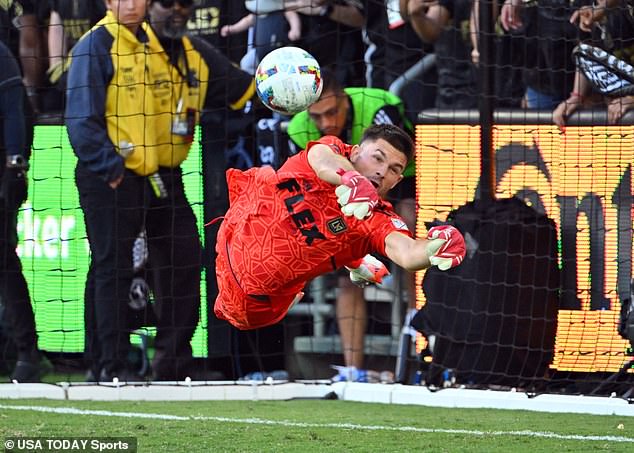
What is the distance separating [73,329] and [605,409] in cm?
440

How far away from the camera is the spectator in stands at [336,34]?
10703 millimetres

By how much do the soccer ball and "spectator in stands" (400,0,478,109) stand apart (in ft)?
11.0

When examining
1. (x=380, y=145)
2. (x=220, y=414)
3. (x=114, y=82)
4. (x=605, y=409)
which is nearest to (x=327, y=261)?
(x=380, y=145)

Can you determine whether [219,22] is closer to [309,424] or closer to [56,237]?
[56,237]

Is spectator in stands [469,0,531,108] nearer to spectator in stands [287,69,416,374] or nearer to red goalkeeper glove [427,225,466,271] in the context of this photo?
spectator in stands [287,69,416,374]

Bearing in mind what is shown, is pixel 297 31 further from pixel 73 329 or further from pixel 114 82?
pixel 73 329

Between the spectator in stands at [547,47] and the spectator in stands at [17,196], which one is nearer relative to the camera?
the spectator in stands at [547,47]

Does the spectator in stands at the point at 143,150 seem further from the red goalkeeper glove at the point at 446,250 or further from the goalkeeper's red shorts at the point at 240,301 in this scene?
the red goalkeeper glove at the point at 446,250

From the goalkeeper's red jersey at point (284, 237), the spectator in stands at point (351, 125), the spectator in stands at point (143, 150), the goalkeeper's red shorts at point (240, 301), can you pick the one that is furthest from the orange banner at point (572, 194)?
the goalkeeper's red jersey at point (284, 237)

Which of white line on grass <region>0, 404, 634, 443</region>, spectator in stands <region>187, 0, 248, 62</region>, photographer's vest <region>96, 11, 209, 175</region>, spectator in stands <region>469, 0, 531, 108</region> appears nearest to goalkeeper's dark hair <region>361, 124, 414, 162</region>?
white line on grass <region>0, 404, 634, 443</region>

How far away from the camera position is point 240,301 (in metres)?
7.07

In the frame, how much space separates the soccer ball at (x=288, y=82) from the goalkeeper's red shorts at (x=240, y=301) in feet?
2.43

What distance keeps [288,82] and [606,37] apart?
3584mm

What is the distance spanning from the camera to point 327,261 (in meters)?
6.88
